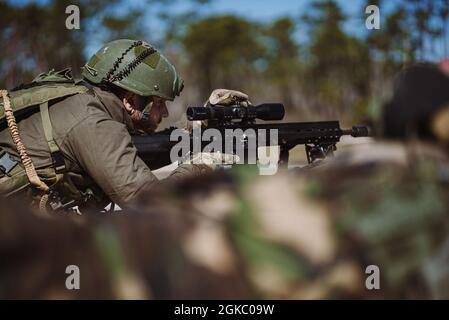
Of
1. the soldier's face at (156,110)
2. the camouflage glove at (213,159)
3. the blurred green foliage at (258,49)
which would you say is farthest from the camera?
the blurred green foliage at (258,49)

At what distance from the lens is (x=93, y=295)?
1454mm

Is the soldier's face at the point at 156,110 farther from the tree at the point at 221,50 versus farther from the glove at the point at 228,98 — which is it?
the tree at the point at 221,50

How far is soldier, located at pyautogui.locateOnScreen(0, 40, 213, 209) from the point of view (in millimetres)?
3281

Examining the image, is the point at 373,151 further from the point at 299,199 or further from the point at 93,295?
the point at 93,295

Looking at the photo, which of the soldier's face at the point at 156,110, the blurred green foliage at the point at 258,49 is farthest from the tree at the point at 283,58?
the soldier's face at the point at 156,110

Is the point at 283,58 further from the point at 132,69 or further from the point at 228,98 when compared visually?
the point at 132,69

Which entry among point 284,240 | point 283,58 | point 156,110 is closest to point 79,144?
point 156,110

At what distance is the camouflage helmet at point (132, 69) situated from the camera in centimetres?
384

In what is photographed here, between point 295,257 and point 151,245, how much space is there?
0.31m

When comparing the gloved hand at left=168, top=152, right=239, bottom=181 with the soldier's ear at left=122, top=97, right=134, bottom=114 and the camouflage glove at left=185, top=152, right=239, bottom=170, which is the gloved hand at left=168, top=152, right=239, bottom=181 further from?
the soldier's ear at left=122, top=97, right=134, bottom=114

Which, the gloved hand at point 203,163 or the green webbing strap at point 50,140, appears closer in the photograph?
the green webbing strap at point 50,140

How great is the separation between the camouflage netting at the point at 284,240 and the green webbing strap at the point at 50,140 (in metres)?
1.94

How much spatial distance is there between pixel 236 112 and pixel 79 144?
3.68 ft

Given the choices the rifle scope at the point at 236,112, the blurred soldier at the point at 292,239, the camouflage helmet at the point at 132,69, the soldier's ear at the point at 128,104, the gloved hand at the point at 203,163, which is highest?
the camouflage helmet at the point at 132,69
